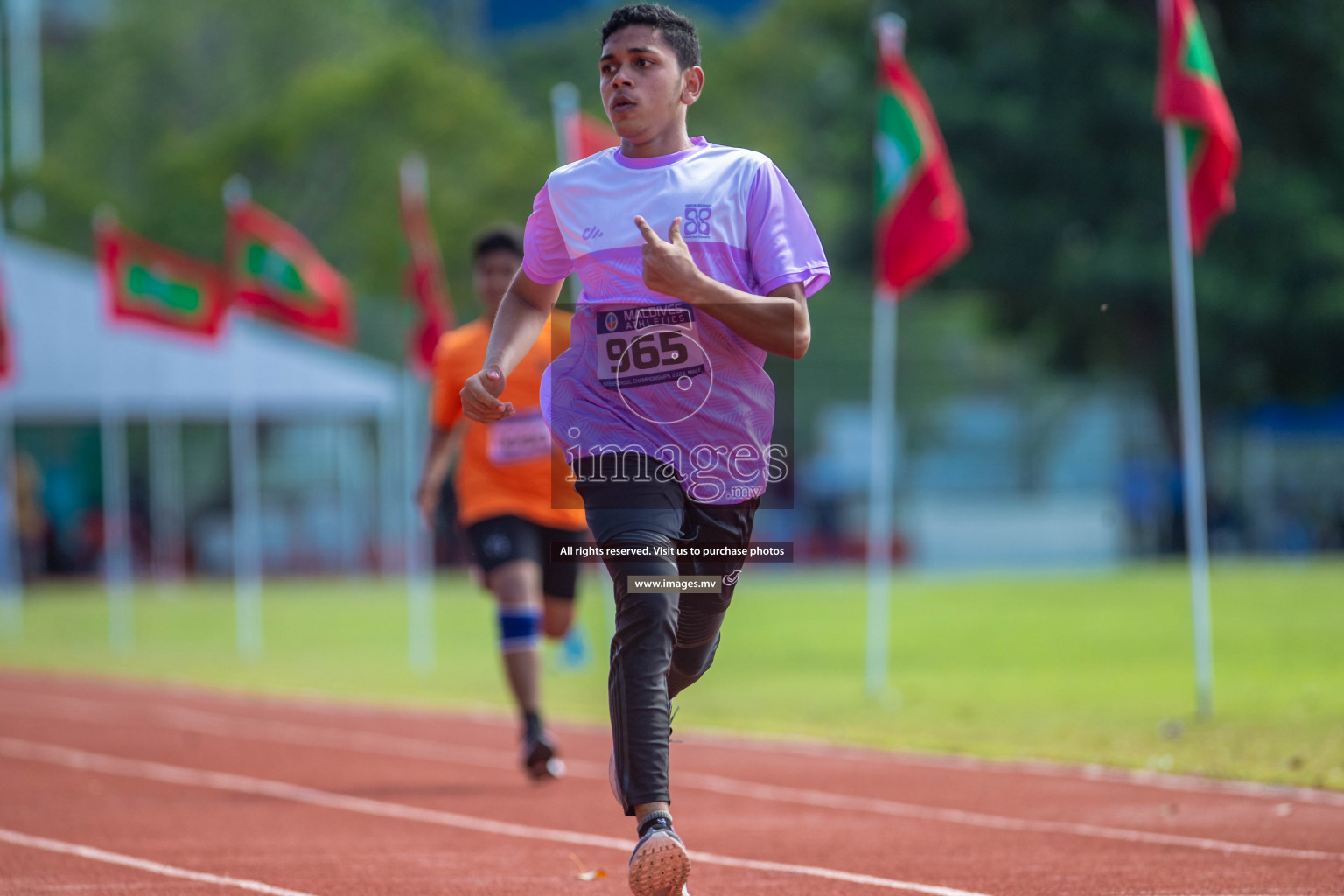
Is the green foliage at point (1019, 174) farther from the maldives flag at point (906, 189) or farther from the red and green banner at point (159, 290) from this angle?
the maldives flag at point (906, 189)

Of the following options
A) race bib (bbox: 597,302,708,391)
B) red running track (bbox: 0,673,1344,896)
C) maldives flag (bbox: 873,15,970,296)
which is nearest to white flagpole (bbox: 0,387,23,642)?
maldives flag (bbox: 873,15,970,296)

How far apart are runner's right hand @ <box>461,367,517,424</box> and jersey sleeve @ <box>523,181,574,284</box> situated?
1.40ft

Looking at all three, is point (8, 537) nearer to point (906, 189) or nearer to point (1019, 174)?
point (906, 189)

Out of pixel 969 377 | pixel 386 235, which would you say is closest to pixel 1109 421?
pixel 969 377

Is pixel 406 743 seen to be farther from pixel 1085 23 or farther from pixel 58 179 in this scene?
pixel 58 179

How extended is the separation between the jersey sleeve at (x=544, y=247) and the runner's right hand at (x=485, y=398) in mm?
426

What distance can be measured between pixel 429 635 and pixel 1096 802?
13.3m

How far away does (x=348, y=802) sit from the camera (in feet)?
24.7

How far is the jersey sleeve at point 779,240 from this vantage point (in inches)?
172

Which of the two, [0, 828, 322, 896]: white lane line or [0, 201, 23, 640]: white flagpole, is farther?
[0, 201, 23, 640]: white flagpole

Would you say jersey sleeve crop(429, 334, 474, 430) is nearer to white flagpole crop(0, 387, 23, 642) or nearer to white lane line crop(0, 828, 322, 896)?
white lane line crop(0, 828, 322, 896)

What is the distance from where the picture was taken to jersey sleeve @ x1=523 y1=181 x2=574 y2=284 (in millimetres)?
4695

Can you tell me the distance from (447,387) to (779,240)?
4308 mm

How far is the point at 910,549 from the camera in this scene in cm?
3516
